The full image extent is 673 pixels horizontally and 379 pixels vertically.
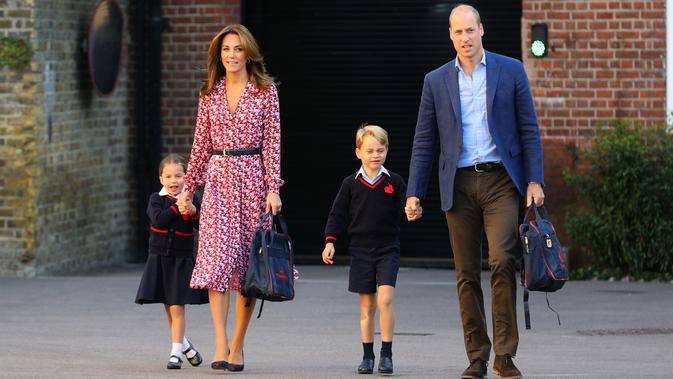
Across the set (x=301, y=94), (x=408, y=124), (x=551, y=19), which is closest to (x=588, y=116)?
(x=551, y=19)

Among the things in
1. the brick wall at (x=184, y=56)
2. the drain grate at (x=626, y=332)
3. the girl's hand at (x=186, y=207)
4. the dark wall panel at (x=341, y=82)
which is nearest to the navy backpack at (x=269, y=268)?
the girl's hand at (x=186, y=207)

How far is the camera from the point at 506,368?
772 cm

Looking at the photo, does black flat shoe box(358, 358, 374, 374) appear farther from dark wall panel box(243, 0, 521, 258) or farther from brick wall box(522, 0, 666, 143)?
dark wall panel box(243, 0, 521, 258)

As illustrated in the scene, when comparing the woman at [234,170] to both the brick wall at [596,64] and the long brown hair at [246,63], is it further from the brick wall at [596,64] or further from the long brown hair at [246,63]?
the brick wall at [596,64]

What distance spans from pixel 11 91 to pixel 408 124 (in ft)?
12.7

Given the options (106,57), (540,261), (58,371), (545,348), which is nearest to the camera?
(540,261)

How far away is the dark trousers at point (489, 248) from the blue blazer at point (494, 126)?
8 cm

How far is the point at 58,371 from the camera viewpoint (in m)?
8.45

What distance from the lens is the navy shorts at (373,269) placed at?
839 cm

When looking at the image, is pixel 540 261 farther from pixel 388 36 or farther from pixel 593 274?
pixel 388 36

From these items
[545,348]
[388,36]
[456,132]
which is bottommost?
[545,348]

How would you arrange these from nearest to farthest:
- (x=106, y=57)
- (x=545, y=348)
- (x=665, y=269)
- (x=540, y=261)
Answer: (x=540, y=261)
(x=545, y=348)
(x=665, y=269)
(x=106, y=57)

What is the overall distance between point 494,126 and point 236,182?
1.49m

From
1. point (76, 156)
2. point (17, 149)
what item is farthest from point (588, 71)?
point (17, 149)
